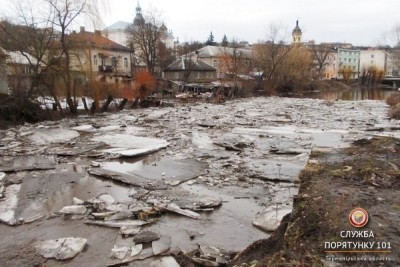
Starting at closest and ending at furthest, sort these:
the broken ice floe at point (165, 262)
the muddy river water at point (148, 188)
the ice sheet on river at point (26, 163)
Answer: the broken ice floe at point (165, 262), the muddy river water at point (148, 188), the ice sheet on river at point (26, 163)

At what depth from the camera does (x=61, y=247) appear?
17.6 ft

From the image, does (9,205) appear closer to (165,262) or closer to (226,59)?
(165,262)

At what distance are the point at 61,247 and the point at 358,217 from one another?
4358 millimetres

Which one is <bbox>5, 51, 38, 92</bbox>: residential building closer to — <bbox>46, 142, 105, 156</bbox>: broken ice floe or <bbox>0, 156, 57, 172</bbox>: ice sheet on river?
<bbox>46, 142, 105, 156</bbox>: broken ice floe

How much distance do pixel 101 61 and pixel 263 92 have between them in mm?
23823

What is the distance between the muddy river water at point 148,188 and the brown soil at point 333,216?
1.02 m

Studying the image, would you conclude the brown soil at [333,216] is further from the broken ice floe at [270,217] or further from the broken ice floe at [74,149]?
the broken ice floe at [74,149]

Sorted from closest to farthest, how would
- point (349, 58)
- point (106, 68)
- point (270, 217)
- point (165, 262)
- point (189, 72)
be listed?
point (165, 262), point (270, 217), point (106, 68), point (189, 72), point (349, 58)

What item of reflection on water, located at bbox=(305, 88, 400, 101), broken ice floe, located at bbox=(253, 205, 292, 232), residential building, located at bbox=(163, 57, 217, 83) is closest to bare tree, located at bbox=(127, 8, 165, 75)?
residential building, located at bbox=(163, 57, 217, 83)

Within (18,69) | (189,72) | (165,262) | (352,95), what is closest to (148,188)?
(165,262)

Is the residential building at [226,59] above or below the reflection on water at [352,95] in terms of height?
above

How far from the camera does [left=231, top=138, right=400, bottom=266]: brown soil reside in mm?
3336

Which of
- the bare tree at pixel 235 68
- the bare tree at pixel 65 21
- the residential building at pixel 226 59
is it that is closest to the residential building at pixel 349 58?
the residential building at pixel 226 59

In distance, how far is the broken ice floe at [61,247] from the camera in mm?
5145
